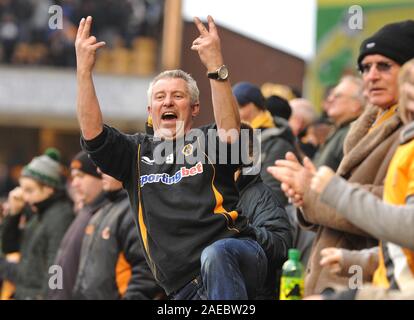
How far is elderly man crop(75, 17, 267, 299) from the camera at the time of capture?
568 cm

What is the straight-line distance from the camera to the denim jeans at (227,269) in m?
5.37

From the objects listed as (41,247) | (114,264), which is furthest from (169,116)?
(41,247)

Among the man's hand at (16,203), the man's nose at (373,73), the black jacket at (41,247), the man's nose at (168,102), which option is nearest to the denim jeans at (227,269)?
the man's nose at (168,102)

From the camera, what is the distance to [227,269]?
5391mm

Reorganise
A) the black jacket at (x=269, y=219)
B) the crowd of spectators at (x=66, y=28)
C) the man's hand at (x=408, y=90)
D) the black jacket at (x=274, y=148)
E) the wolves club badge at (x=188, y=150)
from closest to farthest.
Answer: the man's hand at (x=408, y=90) → the wolves club badge at (x=188, y=150) → the black jacket at (x=269, y=219) → the black jacket at (x=274, y=148) → the crowd of spectators at (x=66, y=28)

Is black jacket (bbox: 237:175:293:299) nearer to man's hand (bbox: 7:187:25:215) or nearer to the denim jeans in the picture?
the denim jeans

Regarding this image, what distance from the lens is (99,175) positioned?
971 cm

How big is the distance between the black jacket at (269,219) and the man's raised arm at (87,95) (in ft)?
3.54

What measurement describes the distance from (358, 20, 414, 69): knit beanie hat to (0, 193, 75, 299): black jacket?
448 cm

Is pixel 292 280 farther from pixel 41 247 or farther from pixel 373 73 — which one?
pixel 41 247

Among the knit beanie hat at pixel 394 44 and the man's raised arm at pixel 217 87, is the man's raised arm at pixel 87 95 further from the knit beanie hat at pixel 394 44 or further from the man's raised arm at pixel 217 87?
the knit beanie hat at pixel 394 44

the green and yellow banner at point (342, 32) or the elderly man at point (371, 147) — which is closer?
the elderly man at point (371, 147)

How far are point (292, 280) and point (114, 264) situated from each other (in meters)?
1.73
